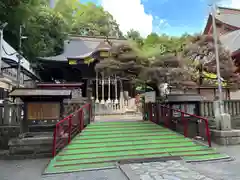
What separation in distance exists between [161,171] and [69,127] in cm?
340

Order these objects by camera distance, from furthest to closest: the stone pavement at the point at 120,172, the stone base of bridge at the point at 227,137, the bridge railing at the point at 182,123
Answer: the bridge railing at the point at 182,123
the stone base of bridge at the point at 227,137
the stone pavement at the point at 120,172

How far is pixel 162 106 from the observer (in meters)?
8.67

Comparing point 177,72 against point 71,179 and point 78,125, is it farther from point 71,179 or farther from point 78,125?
point 71,179

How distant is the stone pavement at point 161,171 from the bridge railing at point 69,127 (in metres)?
2.32

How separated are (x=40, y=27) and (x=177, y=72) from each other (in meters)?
14.4

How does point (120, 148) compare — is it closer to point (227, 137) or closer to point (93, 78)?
point (227, 137)

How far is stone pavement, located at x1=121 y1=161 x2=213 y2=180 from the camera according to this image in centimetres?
428

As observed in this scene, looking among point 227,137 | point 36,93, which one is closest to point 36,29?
point 36,93

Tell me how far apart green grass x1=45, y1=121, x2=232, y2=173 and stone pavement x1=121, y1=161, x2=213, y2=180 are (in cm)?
53

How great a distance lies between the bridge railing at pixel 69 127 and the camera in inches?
232

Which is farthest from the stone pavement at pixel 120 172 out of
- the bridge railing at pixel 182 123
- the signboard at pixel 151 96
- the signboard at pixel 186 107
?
the signboard at pixel 151 96

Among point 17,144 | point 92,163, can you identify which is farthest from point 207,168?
point 17,144

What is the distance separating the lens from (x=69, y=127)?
6473mm

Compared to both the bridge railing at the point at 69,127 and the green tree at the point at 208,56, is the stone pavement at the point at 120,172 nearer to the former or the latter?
the bridge railing at the point at 69,127
